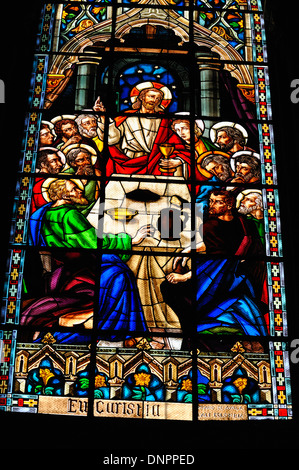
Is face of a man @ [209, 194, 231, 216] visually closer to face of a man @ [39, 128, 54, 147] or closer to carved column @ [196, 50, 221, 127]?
carved column @ [196, 50, 221, 127]

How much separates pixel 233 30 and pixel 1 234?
10.3ft

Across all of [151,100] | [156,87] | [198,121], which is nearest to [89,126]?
[151,100]

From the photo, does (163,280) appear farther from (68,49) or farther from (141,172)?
(68,49)

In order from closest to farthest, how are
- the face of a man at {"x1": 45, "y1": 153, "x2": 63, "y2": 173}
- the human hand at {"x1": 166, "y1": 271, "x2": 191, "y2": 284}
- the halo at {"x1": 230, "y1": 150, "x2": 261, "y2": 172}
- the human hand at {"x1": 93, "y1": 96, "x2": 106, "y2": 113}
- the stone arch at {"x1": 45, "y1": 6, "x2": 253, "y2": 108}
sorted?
1. the human hand at {"x1": 166, "y1": 271, "x2": 191, "y2": 284}
2. the face of a man at {"x1": 45, "y1": 153, "x2": 63, "y2": 173}
3. the halo at {"x1": 230, "y1": 150, "x2": 261, "y2": 172}
4. the human hand at {"x1": 93, "y1": 96, "x2": 106, "y2": 113}
5. the stone arch at {"x1": 45, "y1": 6, "x2": 253, "y2": 108}

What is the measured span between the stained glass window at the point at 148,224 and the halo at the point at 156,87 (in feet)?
0.05

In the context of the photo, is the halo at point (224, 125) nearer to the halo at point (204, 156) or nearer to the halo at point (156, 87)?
the halo at point (204, 156)

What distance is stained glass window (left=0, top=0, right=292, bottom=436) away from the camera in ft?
23.2

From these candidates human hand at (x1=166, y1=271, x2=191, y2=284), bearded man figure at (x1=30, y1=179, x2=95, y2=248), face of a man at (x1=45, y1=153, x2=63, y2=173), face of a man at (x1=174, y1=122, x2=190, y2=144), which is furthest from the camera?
face of a man at (x1=174, y1=122, x2=190, y2=144)

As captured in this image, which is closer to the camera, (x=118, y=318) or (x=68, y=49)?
(x=118, y=318)

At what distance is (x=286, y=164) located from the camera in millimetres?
8117

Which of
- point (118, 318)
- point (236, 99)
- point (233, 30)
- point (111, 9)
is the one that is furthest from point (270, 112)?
point (118, 318)

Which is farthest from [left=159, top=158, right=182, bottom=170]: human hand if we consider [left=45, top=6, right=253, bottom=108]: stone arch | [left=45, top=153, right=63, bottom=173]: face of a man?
[left=45, top=6, right=253, bottom=108]: stone arch

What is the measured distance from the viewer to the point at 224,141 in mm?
8281

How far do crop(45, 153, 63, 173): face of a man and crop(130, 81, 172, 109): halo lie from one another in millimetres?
922
